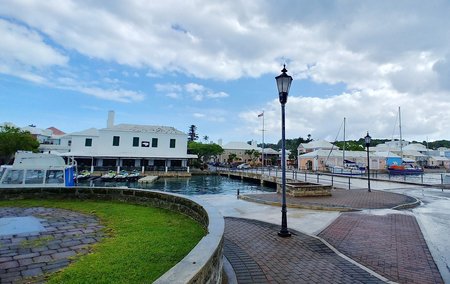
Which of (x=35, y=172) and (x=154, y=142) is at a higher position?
(x=154, y=142)

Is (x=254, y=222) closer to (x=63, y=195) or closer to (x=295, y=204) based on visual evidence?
(x=295, y=204)

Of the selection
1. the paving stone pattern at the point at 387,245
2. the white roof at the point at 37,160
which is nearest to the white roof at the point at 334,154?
the paving stone pattern at the point at 387,245

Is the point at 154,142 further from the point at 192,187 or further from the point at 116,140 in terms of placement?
the point at 192,187

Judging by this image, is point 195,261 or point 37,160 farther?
point 37,160

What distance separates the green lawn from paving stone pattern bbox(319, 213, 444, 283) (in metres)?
3.73

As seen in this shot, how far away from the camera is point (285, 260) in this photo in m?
5.75

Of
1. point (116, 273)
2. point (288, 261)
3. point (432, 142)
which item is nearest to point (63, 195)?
point (116, 273)

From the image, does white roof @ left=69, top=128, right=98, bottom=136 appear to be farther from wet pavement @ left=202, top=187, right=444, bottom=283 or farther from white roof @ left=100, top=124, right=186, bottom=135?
wet pavement @ left=202, top=187, right=444, bottom=283

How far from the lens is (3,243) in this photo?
5203mm

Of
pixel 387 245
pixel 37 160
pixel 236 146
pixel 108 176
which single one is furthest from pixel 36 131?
pixel 387 245

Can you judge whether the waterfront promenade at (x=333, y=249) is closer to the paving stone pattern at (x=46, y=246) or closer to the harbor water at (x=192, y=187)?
the paving stone pattern at (x=46, y=246)

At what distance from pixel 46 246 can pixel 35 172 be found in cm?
1032

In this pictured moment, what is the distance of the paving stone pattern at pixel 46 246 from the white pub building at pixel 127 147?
131ft

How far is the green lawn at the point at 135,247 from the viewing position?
3.72 metres
